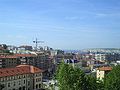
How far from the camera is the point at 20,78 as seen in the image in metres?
63.8

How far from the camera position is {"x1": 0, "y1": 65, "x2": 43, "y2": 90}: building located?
195ft

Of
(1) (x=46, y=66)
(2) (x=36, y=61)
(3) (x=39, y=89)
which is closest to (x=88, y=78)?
(3) (x=39, y=89)

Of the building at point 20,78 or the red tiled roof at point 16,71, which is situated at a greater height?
the red tiled roof at point 16,71

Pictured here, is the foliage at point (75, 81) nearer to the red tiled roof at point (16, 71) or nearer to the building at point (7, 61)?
the red tiled roof at point (16, 71)

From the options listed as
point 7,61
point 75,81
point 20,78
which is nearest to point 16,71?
→ point 20,78

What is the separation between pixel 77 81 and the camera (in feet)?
147

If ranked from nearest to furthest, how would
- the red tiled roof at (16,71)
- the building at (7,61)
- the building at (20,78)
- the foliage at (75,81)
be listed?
1. the foliage at (75,81)
2. the building at (20,78)
3. the red tiled roof at (16,71)
4. the building at (7,61)

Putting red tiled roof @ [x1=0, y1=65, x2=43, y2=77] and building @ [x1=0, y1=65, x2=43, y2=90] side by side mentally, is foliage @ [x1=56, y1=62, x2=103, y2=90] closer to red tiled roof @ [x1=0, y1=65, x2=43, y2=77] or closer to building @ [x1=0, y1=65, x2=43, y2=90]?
building @ [x1=0, y1=65, x2=43, y2=90]

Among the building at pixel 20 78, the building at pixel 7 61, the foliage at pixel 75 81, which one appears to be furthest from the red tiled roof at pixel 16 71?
the building at pixel 7 61

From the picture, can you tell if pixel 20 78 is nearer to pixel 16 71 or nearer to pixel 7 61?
pixel 16 71

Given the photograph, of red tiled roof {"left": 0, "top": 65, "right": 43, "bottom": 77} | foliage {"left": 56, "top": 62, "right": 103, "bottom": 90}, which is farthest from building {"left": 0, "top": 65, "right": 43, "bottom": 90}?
foliage {"left": 56, "top": 62, "right": 103, "bottom": 90}

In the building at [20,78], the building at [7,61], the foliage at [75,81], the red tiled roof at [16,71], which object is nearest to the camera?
the foliage at [75,81]

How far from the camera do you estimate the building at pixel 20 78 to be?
59.5m

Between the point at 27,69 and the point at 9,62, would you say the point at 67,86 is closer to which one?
the point at 27,69
